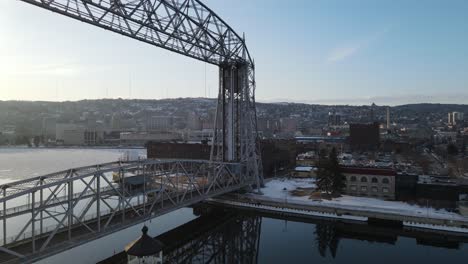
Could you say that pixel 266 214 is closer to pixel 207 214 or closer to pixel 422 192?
pixel 207 214

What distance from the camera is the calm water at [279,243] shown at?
20.2 m

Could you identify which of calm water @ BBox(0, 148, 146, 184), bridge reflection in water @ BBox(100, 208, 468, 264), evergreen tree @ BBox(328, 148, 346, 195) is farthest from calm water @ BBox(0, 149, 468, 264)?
calm water @ BBox(0, 148, 146, 184)

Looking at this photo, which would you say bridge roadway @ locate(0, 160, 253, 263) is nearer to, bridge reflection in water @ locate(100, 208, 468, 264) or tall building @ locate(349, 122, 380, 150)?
bridge reflection in water @ locate(100, 208, 468, 264)

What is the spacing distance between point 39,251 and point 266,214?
18.7 m

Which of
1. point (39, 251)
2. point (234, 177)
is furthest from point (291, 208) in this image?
point (39, 251)

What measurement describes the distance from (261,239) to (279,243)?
1400 millimetres

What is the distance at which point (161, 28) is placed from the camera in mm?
21125

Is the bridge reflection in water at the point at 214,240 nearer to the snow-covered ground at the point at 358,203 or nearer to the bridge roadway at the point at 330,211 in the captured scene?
the bridge roadway at the point at 330,211

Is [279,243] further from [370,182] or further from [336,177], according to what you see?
[370,182]

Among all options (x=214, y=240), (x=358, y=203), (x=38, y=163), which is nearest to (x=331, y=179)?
(x=358, y=203)

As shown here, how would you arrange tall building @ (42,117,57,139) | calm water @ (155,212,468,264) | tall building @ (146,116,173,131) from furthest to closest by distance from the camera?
tall building @ (146,116,173,131) < tall building @ (42,117,57,139) < calm water @ (155,212,468,264)

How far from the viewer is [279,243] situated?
2278cm

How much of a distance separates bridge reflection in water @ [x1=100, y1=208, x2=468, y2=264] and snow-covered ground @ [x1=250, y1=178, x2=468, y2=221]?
2095 mm

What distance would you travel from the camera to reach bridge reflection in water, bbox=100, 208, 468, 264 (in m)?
20.7
